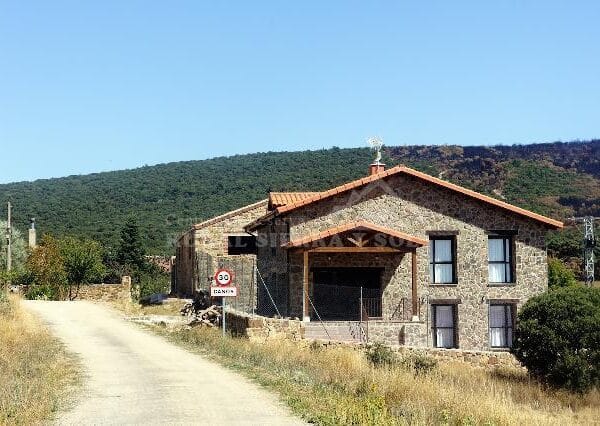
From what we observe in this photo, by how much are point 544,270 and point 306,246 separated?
9.51m

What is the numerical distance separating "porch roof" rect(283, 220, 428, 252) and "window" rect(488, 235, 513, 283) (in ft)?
11.7

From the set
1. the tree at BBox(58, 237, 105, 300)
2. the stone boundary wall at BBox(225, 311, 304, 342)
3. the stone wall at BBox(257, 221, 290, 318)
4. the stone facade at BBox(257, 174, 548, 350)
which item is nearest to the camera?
the stone boundary wall at BBox(225, 311, 304, 342)

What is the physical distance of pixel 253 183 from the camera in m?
86.9

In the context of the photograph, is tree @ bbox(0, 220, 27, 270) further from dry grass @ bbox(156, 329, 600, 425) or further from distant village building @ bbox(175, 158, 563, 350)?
dry grass @ bbox(156, 329, 600, 425)

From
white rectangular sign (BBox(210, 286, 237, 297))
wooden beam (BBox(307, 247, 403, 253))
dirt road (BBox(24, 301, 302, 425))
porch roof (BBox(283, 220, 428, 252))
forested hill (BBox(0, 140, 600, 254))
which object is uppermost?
forested hill (BBox(0, 140, 600, 254))

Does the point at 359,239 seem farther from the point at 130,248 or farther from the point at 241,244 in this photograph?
the point at 130,248

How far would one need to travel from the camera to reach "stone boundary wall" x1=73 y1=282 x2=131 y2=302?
4347 cm

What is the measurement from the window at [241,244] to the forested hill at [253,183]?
3023 centimetres

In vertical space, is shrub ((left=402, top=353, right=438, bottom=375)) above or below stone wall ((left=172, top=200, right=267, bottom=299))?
below

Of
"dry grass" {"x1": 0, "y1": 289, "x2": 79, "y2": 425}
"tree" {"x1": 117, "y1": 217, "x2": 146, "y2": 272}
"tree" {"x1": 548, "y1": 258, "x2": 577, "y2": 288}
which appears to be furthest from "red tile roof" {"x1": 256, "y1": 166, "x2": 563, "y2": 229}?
"tree" {"x1": 117, "y1": 217, "x2": 146, "y2": 272}

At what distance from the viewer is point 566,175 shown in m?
82.4

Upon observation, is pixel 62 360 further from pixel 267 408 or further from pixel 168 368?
pixel 267 408

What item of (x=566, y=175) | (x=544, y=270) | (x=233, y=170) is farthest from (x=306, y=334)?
(x=233, y=170)

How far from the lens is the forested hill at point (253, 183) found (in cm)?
7450
